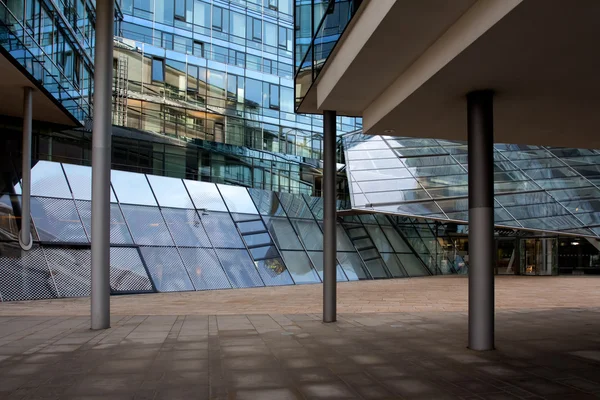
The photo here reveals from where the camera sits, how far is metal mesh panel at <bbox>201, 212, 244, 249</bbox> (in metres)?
Answer: 22.3

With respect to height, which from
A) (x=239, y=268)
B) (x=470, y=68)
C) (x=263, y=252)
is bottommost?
(x=239, y=268)

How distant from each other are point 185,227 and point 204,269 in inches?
94.7

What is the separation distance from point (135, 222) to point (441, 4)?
650 inches

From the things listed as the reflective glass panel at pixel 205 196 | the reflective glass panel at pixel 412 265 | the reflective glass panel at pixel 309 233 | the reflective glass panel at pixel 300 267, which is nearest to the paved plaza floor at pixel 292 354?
the reflective glass panel at pixel 300 267

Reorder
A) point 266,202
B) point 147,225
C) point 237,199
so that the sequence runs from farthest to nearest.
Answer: point 266,202 → point 237,199 → point 147,225

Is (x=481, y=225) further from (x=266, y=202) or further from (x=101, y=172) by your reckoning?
(x=266, y=202)

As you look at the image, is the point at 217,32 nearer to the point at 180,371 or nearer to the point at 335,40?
the point at 335,40

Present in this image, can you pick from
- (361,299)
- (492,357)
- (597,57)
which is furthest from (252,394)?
(361,299)

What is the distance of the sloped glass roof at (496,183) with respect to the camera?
24.0 m

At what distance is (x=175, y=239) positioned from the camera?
21000 millimetres

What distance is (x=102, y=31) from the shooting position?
10.6 metres

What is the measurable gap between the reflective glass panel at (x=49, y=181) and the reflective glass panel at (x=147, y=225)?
231 centimetres

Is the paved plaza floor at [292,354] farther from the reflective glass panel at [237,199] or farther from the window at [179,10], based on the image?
the window at [179,10]

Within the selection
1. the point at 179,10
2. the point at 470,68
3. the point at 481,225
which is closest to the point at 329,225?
the point at 481,225
